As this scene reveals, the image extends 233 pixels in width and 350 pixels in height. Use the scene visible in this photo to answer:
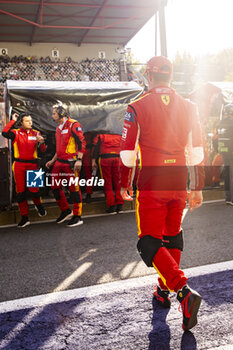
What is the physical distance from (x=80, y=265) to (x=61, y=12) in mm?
18474

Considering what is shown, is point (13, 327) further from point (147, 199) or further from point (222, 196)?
point (222, 196)

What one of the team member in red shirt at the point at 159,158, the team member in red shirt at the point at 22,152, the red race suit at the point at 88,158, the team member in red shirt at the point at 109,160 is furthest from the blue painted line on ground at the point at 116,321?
the red race suit at the point at 88,158

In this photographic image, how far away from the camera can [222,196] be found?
8.48 metres

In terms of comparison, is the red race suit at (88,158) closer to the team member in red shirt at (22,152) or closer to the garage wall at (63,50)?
the team member in red shirt at (22,152)

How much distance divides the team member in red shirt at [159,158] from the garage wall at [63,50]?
2264 cm

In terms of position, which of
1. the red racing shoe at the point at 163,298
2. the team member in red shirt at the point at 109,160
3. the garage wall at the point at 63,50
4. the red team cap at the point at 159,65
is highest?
the garage wall at the point at 63,50

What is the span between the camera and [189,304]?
240cm

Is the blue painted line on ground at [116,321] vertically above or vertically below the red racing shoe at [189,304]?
below

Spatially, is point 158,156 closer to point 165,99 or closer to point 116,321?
point 165,99

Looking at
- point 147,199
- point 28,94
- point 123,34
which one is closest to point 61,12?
point 123,34

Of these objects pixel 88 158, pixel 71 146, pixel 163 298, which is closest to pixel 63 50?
pixel 88 158

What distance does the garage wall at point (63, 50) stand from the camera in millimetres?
23359

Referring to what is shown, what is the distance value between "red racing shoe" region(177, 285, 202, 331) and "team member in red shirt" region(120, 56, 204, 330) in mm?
271

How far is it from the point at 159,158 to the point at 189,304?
44.1 inches
